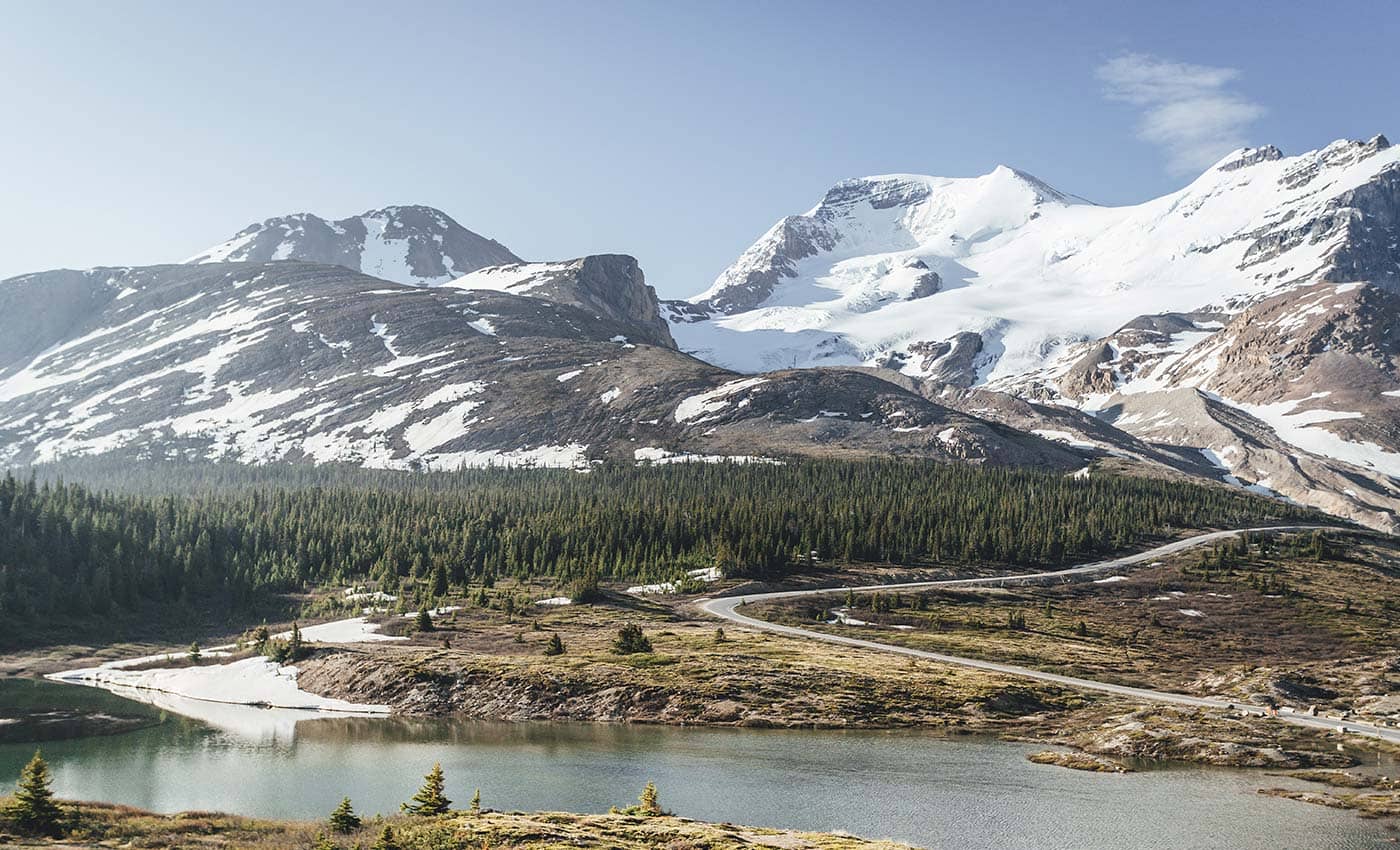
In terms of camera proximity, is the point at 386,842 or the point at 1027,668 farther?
the point at 1027,668

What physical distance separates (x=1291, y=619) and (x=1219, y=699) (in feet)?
193

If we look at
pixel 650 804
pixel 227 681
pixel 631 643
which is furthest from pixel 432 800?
pixel 227 681

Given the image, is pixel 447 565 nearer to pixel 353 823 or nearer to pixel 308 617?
pixel 308 617

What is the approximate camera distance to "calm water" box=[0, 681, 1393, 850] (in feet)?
172

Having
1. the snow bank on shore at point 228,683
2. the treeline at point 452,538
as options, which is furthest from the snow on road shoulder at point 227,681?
the treeline at point 452,538

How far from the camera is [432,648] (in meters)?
103

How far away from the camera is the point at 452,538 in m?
162

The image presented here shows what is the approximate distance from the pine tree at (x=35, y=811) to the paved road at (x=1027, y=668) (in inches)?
2983

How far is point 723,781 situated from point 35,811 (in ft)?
113

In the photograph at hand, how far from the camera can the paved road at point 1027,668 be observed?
80.4 m

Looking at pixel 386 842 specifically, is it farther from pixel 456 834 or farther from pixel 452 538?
pixel 452 538

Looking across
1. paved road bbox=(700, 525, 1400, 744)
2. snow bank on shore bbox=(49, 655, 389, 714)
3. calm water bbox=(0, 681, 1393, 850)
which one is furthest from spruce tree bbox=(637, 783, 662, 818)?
paved road bbox=(700, 525, 1400, 744)

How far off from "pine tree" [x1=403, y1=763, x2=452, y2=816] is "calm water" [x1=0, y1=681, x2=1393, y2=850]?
5237mm

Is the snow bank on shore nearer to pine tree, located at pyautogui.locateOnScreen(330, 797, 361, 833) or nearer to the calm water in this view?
the calm water
